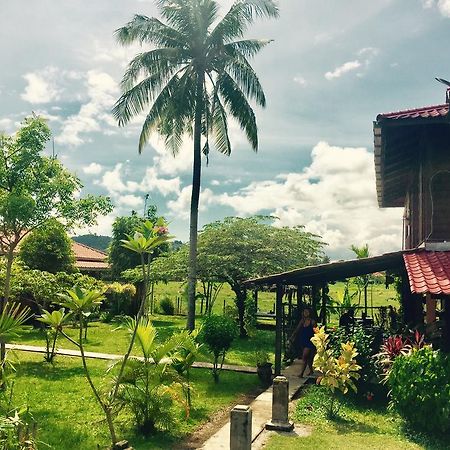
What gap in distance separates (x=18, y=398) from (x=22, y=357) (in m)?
5.37

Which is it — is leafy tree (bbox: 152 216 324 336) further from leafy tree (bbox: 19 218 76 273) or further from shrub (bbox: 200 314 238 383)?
shrub (bbox: 200 314 238 383)

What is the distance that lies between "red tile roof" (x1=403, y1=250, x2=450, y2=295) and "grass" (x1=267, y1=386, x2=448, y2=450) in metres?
2.40

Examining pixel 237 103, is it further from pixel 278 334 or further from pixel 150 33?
pixel 278 334

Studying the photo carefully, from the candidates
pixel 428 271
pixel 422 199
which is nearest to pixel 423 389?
pixel 428 271

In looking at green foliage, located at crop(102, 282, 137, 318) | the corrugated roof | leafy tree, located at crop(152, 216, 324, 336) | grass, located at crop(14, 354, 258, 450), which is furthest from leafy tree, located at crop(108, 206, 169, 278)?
grass, located at crop(14, 354, 258, 450)

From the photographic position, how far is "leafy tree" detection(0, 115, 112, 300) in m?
13.5

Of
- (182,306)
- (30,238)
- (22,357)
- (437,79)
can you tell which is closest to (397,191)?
(437,79)

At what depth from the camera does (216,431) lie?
919 cm

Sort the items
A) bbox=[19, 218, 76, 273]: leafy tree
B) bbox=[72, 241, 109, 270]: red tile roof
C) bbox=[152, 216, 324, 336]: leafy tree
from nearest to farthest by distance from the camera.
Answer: bbox=[152, 216, 324, 336]: leafy tree < bbox=[19, 218, 76, 273]: leafy tree < bbox=[72, 241, 109, 270]: red tile roof

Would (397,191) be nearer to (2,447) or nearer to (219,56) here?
(219,56)

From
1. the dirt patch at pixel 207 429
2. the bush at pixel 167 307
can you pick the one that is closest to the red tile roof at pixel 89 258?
the bush at pixel 167 307

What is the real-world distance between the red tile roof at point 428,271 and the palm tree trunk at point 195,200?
34.4 ft

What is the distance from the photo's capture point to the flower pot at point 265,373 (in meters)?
13.1

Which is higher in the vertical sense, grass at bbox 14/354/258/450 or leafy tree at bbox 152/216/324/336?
leafy tree at bbox 152/216/324/336
